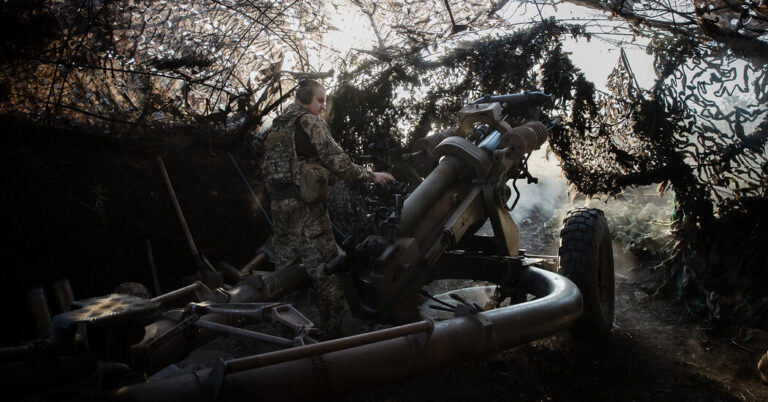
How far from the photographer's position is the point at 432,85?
6629 mm

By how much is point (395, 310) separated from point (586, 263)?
5.97ft

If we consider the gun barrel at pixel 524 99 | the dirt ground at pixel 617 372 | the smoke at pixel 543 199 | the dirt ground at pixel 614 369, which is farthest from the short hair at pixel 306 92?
the smoke at pixel 543 199

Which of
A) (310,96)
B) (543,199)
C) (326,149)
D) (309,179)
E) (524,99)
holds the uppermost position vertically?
(310,96)

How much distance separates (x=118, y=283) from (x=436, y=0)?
491 cm

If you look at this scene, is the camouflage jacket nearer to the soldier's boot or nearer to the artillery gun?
the artillery gun

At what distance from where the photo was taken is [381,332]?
A: 6.68 ft

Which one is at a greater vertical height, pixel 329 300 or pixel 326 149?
pixel 326 149

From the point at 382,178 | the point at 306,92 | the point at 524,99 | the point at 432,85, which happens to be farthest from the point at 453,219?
the point at 432,85

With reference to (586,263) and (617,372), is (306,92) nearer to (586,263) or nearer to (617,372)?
(586,263)

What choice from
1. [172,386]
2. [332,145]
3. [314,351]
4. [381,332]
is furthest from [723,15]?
[172,386]

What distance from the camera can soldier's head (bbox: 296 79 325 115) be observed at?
4090mm

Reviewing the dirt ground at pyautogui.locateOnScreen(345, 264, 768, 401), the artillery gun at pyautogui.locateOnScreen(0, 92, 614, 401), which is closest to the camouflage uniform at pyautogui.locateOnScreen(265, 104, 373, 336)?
the artillery gun at pyautogui.locateOnScreen(0, 92, 614, 401)

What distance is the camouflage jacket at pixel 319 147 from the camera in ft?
13.0

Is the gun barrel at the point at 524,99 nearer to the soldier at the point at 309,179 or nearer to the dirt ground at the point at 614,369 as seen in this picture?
the soldier at the point at 309,179
